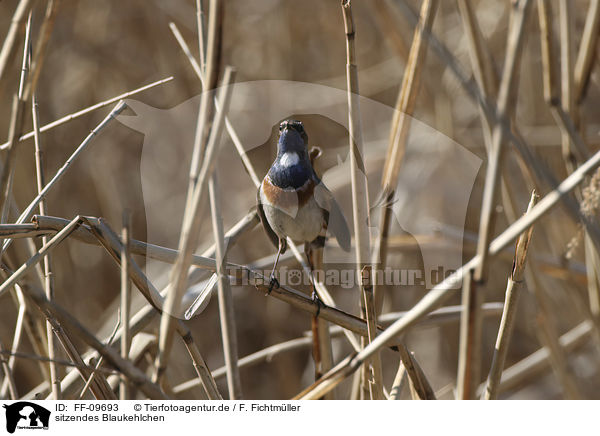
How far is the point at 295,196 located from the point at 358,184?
0.26 m

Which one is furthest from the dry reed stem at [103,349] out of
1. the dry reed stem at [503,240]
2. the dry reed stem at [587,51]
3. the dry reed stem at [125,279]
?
the dry reed stem at [587,51]

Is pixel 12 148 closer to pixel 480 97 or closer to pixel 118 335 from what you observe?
pixel 118 335

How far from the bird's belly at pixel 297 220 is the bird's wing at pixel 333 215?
0.07 feet

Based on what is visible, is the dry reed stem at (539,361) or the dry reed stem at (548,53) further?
the dry reed stem at (539,361)

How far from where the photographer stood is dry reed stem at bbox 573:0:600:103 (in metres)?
1.29

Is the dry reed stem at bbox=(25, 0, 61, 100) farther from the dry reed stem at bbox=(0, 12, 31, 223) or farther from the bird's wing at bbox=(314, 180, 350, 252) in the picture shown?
the bird's wing at bbox=(314, 180, 350, 252)

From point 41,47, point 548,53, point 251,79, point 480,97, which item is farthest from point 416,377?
point 251,79

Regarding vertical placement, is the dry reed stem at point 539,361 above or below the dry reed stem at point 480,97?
below

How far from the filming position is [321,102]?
1.97 meters

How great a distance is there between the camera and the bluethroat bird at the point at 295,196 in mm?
1355

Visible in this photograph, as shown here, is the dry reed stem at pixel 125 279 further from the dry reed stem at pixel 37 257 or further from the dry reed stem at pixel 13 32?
the dry reed stem at pixel 13 32

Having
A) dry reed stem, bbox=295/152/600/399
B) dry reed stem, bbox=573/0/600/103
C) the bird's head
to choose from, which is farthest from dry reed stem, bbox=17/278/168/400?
dry reed stem, bbox=573/0/600/103

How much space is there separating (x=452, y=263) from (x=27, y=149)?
1.87 metres
